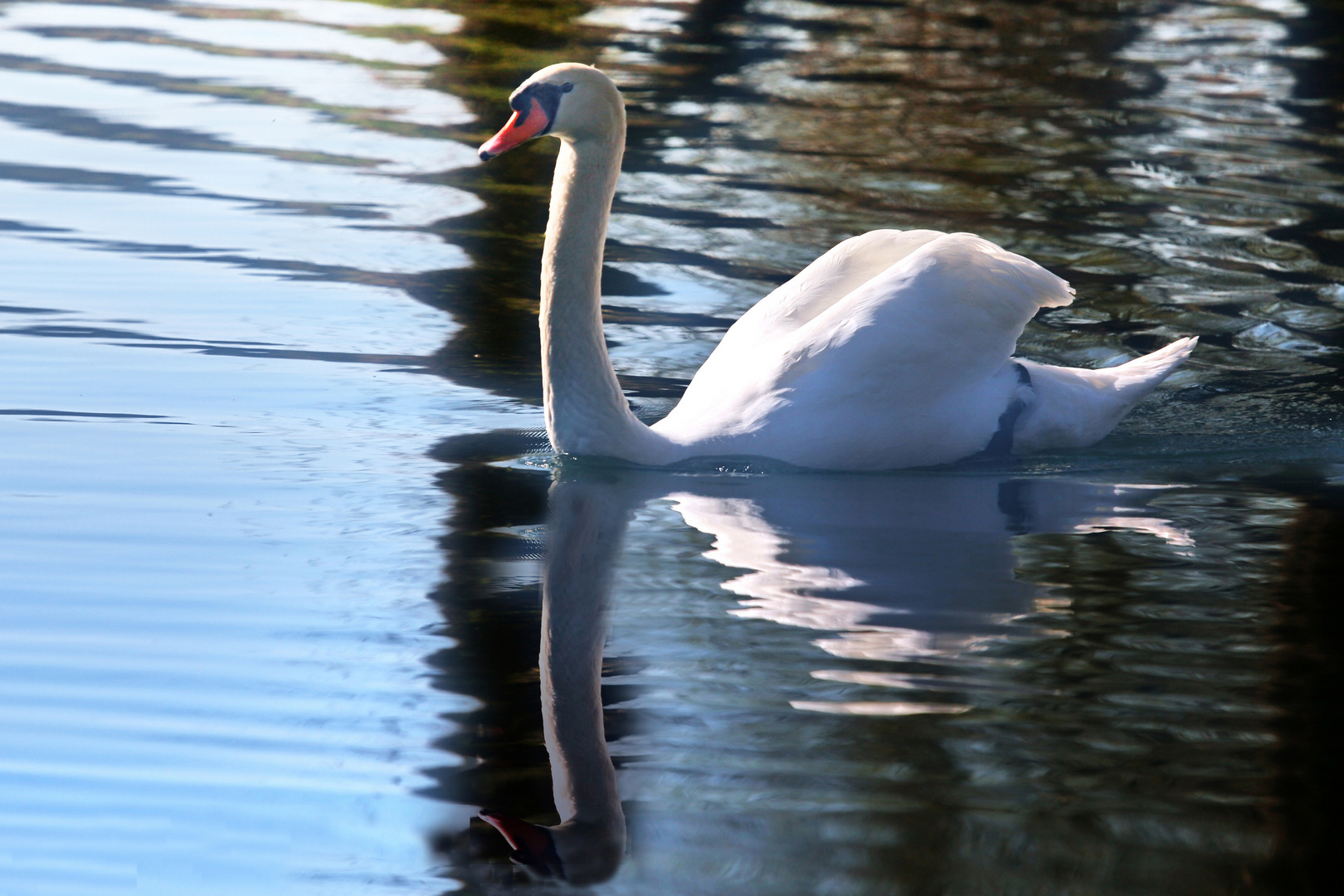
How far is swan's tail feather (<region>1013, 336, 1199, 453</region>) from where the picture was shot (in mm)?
6344

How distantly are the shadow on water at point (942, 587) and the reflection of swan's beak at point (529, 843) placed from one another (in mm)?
36

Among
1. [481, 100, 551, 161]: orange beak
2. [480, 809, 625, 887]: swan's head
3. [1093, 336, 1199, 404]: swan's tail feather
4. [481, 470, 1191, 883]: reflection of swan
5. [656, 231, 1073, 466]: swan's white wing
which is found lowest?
[481, 470, 1191, 883]: reflection of swan

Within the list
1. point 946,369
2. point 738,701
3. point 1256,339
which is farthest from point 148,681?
point 1256,339

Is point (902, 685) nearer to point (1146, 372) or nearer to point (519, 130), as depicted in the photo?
point (519, 130)

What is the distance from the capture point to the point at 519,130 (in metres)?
5.38

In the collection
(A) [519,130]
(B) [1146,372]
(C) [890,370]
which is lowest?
(B) [1146,372]

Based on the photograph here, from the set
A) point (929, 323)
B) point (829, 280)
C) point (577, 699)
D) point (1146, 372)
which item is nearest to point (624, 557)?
point (577, 699)

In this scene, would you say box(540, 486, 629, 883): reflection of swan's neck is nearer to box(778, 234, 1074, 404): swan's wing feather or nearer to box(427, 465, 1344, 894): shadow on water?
box(427, 465, 1344, 894): shadow on water

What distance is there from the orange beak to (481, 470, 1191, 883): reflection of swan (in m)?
1.22

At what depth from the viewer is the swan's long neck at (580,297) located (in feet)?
18.9

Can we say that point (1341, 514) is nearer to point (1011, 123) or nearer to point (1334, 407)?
point (1334, 407)

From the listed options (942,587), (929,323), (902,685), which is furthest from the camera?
(929,323)

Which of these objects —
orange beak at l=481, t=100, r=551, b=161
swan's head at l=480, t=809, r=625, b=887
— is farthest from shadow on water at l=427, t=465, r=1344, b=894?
orange beak at l=481, t=100, r=551, b=161

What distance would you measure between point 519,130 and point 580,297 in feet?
2.16
